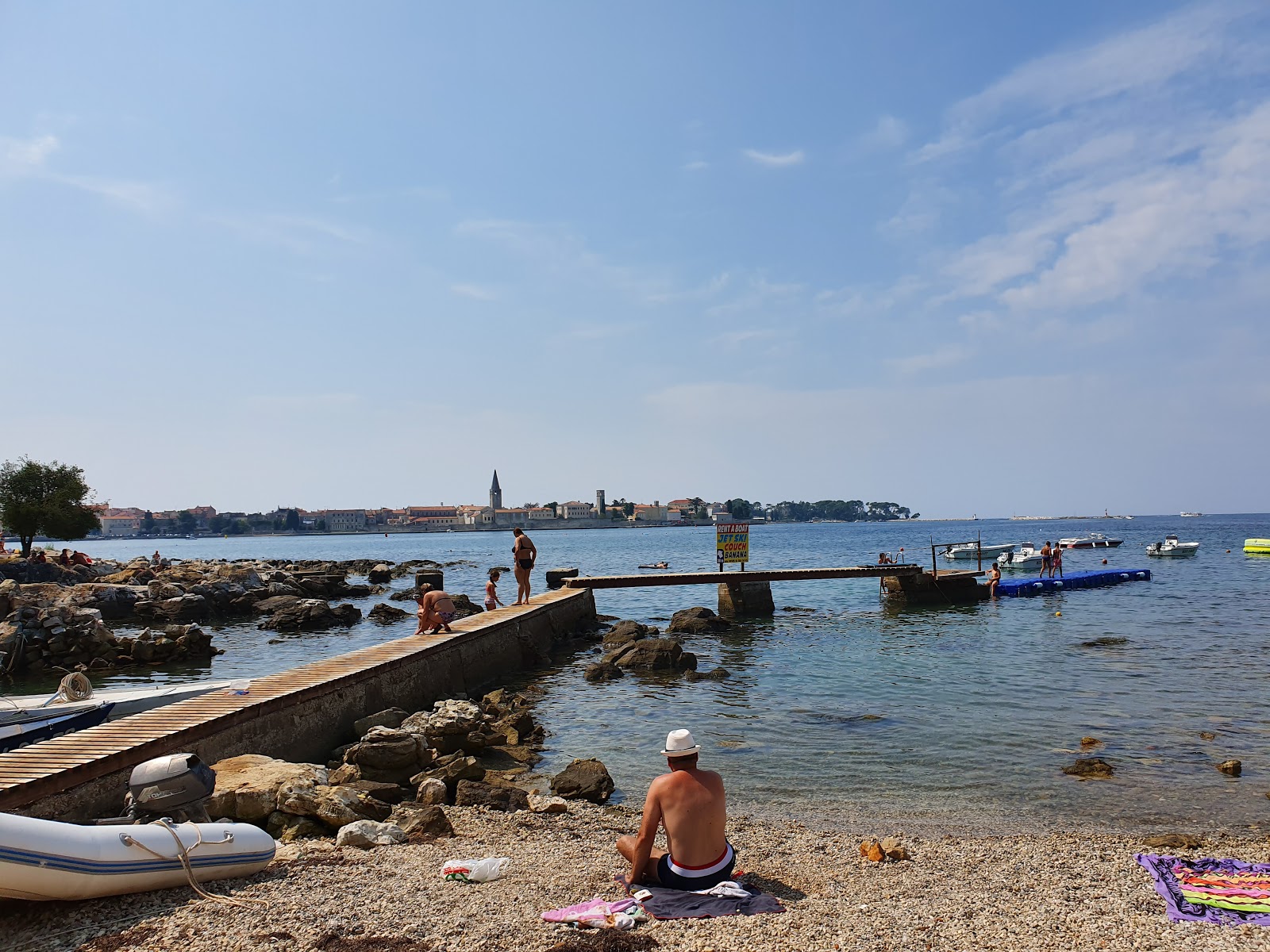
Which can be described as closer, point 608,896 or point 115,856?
point 115,856

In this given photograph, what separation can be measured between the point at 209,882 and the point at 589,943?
290cm

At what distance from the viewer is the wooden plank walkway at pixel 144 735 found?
7.22 m

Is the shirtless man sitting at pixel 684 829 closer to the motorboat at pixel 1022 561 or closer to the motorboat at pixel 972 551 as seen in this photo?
the motorboat at pixel 1022 561

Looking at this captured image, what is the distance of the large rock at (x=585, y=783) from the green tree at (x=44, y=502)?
2350 inches

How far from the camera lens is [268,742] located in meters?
10.5

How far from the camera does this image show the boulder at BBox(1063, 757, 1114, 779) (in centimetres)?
1077

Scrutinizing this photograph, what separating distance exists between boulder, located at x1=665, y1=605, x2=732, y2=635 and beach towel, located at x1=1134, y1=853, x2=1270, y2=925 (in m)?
20.1

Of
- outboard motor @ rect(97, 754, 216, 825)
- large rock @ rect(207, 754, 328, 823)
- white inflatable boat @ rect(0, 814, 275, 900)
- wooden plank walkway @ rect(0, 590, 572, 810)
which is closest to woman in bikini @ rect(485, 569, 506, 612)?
wooden plank walkway @ rect(0, 590, 572, 810)

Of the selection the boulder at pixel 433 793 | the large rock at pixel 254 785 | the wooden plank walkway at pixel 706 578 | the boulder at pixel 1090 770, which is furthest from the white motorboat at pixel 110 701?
the wooden plank walkway at pixel 706 578

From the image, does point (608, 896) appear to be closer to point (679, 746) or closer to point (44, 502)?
point (679, 746)

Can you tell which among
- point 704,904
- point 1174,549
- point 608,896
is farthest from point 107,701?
point 1174,549

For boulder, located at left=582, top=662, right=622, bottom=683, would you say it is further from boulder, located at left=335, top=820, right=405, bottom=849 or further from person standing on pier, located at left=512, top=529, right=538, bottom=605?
boulder, located at left=335, top=820, right=405, bottom=849

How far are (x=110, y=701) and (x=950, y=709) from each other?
44.7 feet

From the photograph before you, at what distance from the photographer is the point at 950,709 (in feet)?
49.2
